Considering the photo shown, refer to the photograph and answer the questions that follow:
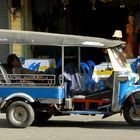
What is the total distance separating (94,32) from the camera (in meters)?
20.1

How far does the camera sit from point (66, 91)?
40.3 ft

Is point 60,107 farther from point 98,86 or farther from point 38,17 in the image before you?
point 38,17

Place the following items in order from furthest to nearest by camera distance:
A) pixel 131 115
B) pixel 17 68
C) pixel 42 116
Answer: pixel 42 116 < pixel 17 68 < pixel 131 115

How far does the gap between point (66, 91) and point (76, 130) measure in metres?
0.89

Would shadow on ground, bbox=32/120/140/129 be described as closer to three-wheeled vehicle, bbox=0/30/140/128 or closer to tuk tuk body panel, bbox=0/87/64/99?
three-wheeled vehicle, bbox=0/30/140/128

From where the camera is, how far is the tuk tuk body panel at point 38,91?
39.5 ft

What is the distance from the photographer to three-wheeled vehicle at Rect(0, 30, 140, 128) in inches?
474

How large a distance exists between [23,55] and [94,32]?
9.19 feet

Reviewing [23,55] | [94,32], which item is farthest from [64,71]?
[94,32]

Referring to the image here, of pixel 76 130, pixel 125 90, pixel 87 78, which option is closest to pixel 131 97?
pixel 125 90

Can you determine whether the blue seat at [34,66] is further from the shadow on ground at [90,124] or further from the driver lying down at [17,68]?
the driver lying down at [17,68]

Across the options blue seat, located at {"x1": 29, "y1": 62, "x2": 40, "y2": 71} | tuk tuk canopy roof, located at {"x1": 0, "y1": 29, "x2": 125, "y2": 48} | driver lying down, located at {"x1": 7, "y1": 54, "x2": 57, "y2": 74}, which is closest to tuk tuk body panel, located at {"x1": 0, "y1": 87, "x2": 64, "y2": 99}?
driver lying down, located at {"x1": 7, "y1": 54, "x2": 57, "y2": 74}

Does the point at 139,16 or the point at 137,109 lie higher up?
the point at 139,16

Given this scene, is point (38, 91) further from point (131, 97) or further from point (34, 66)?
point (34, 66)
